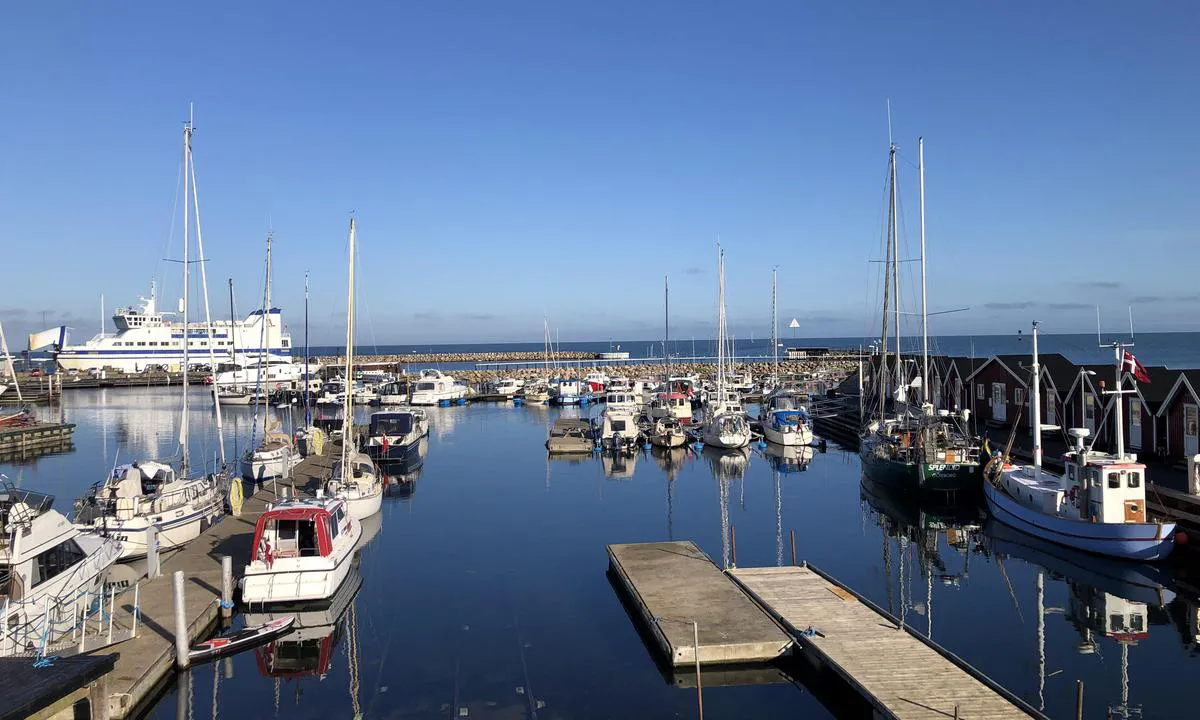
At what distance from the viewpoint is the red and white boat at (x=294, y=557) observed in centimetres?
2092

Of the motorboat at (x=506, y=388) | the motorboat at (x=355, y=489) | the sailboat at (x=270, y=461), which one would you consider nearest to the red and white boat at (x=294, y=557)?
the motorboat at (x=355, y=489)

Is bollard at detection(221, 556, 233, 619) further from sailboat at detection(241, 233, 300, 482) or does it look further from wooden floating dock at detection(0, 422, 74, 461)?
wooden floating dock at detection(0, 422, 74, 461)

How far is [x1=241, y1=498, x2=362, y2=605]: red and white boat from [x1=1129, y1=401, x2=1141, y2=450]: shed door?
3164cm

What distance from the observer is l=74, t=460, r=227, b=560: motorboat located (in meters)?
25.0

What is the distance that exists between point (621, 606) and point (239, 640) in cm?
900

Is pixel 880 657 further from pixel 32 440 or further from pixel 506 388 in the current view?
pixel 506 388

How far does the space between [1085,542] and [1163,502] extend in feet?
10.8

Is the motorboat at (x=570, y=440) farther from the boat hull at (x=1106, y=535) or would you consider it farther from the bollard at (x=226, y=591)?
the bollard at (x=226, y=591)

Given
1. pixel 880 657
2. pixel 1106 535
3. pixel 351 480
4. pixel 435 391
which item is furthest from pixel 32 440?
pixel 1106 535

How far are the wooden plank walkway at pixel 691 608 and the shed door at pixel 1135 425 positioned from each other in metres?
22.3

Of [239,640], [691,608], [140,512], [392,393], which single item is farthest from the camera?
[392,393]

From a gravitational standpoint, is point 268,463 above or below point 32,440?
above

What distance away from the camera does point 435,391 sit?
285 ft

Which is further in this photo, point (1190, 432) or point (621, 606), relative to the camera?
point (1190, 432)
